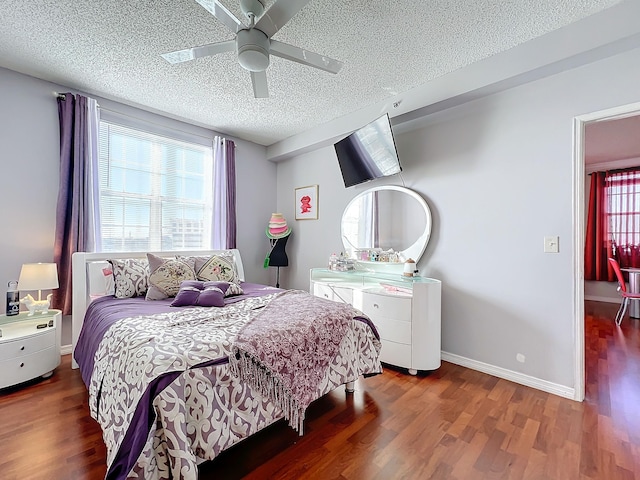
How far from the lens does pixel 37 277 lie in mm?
2441

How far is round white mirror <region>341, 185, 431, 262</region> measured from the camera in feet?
10.1

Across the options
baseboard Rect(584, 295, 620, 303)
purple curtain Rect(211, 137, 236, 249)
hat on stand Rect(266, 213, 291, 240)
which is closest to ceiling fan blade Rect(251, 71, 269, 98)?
purple curtain Rect(211, 137, 236, 249)

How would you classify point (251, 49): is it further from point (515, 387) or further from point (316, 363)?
point (515, 387)

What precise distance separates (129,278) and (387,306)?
237 centimetres

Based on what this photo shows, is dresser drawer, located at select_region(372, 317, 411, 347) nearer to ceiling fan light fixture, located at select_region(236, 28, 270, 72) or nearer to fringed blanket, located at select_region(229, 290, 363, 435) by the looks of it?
fringed blanket, located at select_region(229, 290, 363, 435)

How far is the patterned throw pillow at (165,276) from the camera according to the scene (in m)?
2.62

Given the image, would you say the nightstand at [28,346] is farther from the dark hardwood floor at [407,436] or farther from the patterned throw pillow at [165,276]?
the patterned throw pillow at [165,276]

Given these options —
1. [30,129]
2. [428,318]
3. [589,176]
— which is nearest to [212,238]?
[30,129]

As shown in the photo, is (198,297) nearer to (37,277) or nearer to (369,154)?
(37,277)

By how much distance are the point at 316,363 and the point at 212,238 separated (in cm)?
265

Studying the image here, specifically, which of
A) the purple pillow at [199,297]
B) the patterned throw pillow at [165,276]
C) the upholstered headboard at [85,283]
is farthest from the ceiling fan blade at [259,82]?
the upholstered headboard at [85,283]

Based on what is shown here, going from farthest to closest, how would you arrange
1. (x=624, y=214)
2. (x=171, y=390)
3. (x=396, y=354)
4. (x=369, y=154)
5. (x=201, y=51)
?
(x=624, y=214) < (x=369, y=154) < (x=396, y=354) < (x=201, y=51) < (x=171, y=390)

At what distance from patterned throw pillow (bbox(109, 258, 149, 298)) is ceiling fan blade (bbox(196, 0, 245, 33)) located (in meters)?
2.19

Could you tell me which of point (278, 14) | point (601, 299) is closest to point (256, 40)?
point (278, 14)
